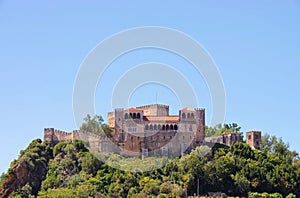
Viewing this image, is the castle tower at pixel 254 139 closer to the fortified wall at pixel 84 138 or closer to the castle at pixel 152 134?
the castle at pixel 152 134

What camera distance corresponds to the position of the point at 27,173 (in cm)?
7538

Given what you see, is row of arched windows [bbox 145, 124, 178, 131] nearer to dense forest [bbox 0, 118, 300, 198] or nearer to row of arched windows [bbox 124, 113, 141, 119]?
row of arched windows [bbox 124, 113, 141, 119]

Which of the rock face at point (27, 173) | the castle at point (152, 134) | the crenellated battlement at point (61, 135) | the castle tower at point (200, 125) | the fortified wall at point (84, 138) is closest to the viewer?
the rock face at point (27, 173)

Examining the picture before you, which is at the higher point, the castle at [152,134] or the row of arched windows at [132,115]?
the row of arched windows at [132,115]

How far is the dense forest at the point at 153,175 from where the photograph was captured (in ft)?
230

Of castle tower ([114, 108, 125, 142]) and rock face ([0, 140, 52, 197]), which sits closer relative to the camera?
rock face ([0, 140, 52, 197])

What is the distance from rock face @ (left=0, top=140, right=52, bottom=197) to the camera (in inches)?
2943

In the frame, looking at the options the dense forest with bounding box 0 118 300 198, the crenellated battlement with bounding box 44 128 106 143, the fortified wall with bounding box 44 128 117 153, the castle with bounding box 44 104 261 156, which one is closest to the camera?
the dense forest with bounding box 0 118 300 198

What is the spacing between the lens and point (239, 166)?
73.1m

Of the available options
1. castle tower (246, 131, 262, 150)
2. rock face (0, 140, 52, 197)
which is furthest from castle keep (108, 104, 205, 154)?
rock face (0, 140, 52, 197)

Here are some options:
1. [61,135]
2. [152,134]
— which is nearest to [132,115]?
[152,134]

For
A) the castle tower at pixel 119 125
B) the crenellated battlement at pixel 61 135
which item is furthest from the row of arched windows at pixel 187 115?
the crenellated battlement at pixel 61 135

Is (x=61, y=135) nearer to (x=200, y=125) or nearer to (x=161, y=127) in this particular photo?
(x=161, y=127)

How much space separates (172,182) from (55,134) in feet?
50.6
